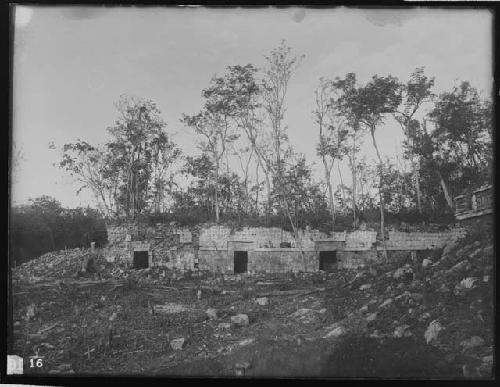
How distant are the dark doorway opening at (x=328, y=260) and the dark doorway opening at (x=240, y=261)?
820 millimetres

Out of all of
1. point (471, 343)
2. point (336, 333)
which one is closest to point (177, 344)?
point (336, 333)

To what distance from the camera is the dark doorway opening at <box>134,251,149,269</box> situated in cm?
494

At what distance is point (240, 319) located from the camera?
4.78m

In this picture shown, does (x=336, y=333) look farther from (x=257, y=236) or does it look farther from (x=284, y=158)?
(x=284, y=158)

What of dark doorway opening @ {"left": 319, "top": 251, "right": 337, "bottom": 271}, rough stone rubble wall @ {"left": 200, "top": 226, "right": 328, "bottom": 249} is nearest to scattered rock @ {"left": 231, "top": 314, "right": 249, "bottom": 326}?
rough stone rubble wall @ {"left": 200, "top": 226, "right": 328, "bottom": 249}

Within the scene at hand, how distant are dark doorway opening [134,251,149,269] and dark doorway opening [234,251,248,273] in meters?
0.98

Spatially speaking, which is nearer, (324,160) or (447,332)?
(447,332)

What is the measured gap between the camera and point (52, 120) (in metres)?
4.91

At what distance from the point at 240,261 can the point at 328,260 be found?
0.96 m

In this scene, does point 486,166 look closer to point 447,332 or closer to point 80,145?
point 447,332

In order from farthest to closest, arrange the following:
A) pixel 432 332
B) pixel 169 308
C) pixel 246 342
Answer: pixel 169 308 → pixel 246 342 → pixel 432 332

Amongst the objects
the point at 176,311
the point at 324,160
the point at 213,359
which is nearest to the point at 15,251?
the point at 176,311

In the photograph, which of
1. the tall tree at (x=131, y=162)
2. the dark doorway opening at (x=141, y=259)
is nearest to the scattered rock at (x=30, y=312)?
the dark doorway opening at (x=141, y=259)

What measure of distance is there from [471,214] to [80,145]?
14.1ft
